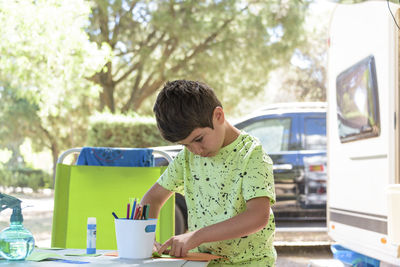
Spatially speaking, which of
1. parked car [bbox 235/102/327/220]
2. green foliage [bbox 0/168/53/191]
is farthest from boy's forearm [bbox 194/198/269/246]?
green foliage [bbox 0/168/53/191]

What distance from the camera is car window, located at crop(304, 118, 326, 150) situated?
5254 mm

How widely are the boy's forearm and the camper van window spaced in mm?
2105

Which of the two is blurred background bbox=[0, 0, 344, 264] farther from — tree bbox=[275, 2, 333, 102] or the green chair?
the green chair

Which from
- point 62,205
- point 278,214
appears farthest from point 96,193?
point 278,214

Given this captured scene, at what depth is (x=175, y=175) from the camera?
62.3 inches

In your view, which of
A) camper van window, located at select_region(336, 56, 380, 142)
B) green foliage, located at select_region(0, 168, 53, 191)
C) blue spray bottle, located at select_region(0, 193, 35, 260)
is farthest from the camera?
green foliage, located at select_region(0, 168, 53, 191)

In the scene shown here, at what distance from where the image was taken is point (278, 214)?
5.09m

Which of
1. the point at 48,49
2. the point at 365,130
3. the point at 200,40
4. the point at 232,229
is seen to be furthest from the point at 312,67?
the point at 232,229

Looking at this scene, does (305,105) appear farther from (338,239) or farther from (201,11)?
(201,11)

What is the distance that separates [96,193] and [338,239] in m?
2.47

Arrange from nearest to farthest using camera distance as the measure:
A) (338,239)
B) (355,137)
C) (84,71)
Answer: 1. (355,137)
2. (338,239)
3. (84,71)

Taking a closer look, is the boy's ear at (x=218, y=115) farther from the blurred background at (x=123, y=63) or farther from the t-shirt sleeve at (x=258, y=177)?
the blurred background at (x=123, y=63)

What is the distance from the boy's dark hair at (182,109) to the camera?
4.36 feet

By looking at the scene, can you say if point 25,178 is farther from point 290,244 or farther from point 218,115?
point 218,115
